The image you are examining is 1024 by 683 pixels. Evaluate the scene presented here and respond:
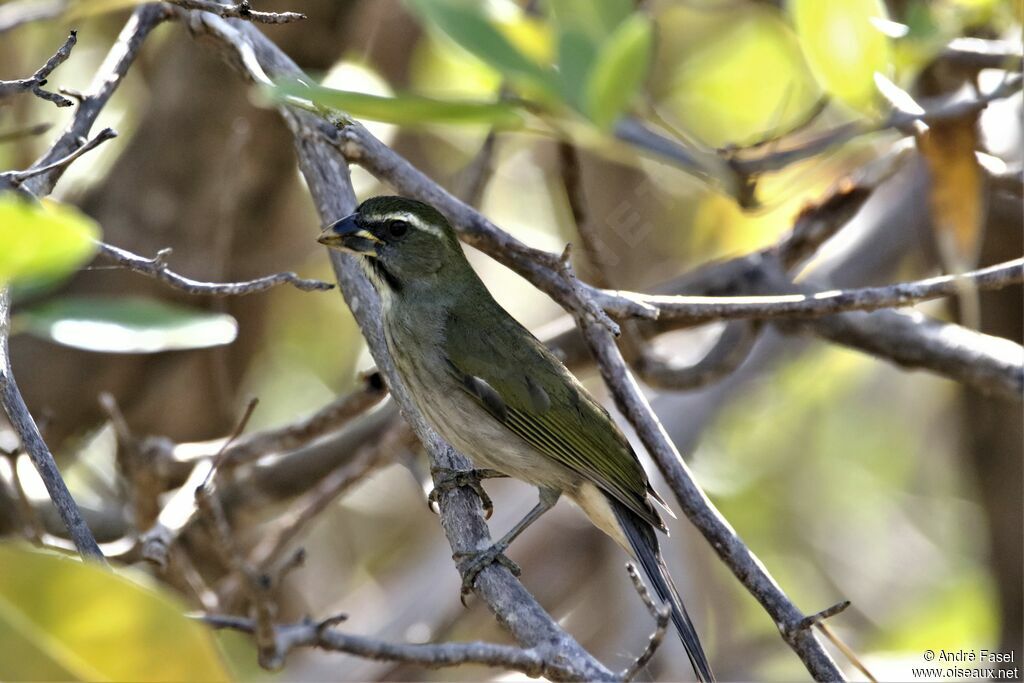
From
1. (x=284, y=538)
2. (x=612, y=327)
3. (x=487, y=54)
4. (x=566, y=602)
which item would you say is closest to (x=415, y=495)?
(x=566, y=602)

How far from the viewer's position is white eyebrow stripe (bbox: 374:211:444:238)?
395cm

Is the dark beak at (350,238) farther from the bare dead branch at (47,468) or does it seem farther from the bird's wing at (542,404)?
the bare dead branch at (47,468)

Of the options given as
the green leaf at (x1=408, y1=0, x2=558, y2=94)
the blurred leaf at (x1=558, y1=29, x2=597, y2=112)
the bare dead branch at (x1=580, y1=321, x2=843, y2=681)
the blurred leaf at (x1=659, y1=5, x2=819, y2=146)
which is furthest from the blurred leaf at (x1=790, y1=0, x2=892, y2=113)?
the blurred leaf at (x1=659, y1=5, x2=819, y2=146)

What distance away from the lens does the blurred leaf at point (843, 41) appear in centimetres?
287

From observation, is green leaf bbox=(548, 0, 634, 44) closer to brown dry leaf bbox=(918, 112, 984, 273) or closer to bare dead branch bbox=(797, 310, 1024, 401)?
brown dry leaf bbox=(918, 112, 984, 273)

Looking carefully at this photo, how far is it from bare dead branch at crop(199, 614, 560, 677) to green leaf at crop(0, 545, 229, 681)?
36.8 inches

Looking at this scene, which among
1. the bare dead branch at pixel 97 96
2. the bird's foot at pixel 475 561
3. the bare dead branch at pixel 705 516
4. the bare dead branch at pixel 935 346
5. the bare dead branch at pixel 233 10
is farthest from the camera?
the bare dead branch at pixel 935 346

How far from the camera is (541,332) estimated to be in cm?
524

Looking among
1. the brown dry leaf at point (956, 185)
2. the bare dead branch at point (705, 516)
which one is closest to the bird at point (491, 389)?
the bare dead branch at point (705, 516)

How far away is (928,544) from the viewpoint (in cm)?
657

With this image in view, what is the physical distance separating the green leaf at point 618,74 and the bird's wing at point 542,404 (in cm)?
181

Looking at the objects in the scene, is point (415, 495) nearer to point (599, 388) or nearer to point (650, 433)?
point (599, 388)

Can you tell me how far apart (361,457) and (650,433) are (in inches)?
61.5

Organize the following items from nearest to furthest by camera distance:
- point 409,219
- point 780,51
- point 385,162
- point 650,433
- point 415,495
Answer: point 650,433 < point 385,162 < point 409,219 < point 415,495 < point 780,51
